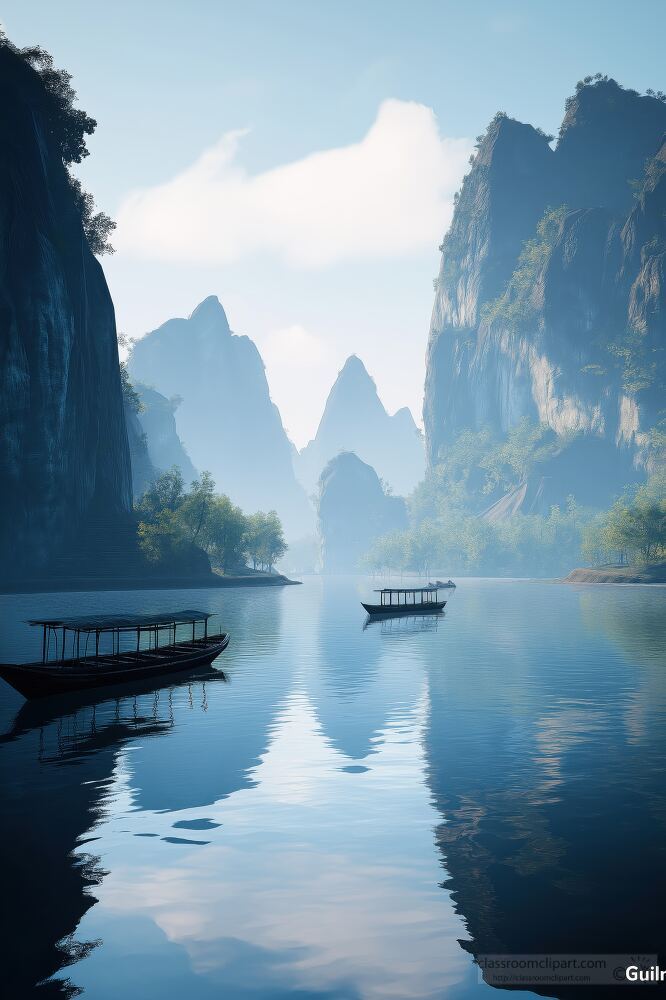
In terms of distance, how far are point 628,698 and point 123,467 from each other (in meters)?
141

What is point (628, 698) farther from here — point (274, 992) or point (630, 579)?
point (630, 579)

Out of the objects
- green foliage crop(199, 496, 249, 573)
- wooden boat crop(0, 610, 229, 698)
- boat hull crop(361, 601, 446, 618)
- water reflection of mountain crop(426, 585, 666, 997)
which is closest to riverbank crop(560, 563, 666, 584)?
boat hull crop(361, 601, 446, 618)

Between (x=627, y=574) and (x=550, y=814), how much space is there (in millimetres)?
156604

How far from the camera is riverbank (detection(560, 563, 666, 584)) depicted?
532 ft

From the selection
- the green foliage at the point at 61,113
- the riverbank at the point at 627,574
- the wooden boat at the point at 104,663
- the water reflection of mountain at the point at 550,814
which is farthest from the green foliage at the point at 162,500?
the water reflection of mountain at the point at 550,814

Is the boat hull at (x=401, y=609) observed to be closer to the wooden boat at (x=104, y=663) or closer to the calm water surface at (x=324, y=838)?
the wooden boat at (x=104, y=663)

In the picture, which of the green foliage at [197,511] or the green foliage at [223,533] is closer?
the green foliage at [197,511]

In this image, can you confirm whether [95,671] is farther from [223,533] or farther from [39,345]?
[223,533]

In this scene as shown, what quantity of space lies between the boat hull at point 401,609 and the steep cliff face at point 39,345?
53.7 m

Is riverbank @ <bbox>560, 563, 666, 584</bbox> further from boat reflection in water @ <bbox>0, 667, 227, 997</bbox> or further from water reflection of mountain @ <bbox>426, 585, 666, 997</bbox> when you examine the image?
boat reflection in water @ <bbox>0, 667, 227, 997</bbox>

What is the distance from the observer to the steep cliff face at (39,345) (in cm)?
11319

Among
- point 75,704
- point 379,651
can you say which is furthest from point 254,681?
point 379,651

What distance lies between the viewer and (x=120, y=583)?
135 metres

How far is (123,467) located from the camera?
543ft
